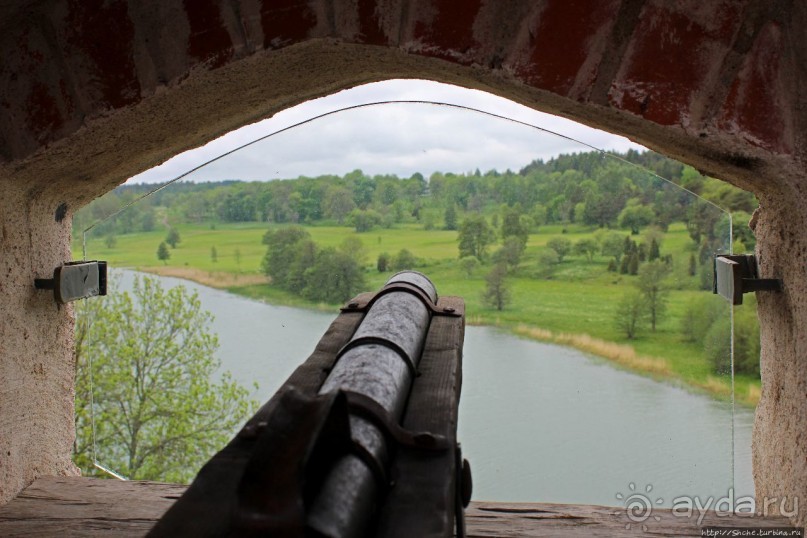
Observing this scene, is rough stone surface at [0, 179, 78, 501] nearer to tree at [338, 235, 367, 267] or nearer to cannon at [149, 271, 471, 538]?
cannon at [149, 271, 471, 538]

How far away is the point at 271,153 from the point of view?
8.38 feet

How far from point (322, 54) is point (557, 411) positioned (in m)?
1.87

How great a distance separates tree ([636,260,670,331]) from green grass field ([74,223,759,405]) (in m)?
0.03

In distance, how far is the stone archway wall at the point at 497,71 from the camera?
1079mm

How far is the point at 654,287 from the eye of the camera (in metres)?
2.64

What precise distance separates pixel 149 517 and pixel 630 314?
181 cm

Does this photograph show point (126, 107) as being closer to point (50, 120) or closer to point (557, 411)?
point (50, 120)

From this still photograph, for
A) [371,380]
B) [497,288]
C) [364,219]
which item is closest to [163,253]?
[364,219]

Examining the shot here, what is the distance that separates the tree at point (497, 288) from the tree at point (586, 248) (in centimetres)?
27

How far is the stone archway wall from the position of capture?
3.54ft

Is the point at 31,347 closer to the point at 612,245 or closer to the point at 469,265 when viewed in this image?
the point at 469,265

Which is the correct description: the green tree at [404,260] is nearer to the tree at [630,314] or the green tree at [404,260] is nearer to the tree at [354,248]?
the tree at [354,248]

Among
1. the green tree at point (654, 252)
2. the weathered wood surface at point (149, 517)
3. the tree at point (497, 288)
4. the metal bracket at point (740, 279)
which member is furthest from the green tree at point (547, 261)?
the weathered wood surface at point (149, 517)

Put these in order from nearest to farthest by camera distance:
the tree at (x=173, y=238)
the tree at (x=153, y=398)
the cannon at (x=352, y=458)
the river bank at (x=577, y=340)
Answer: the cannon at (x=352, y=458) < the river bank at (x=577, y=340) < the tree at (x=173, y=238) < the tree at (x=153, y=398)
